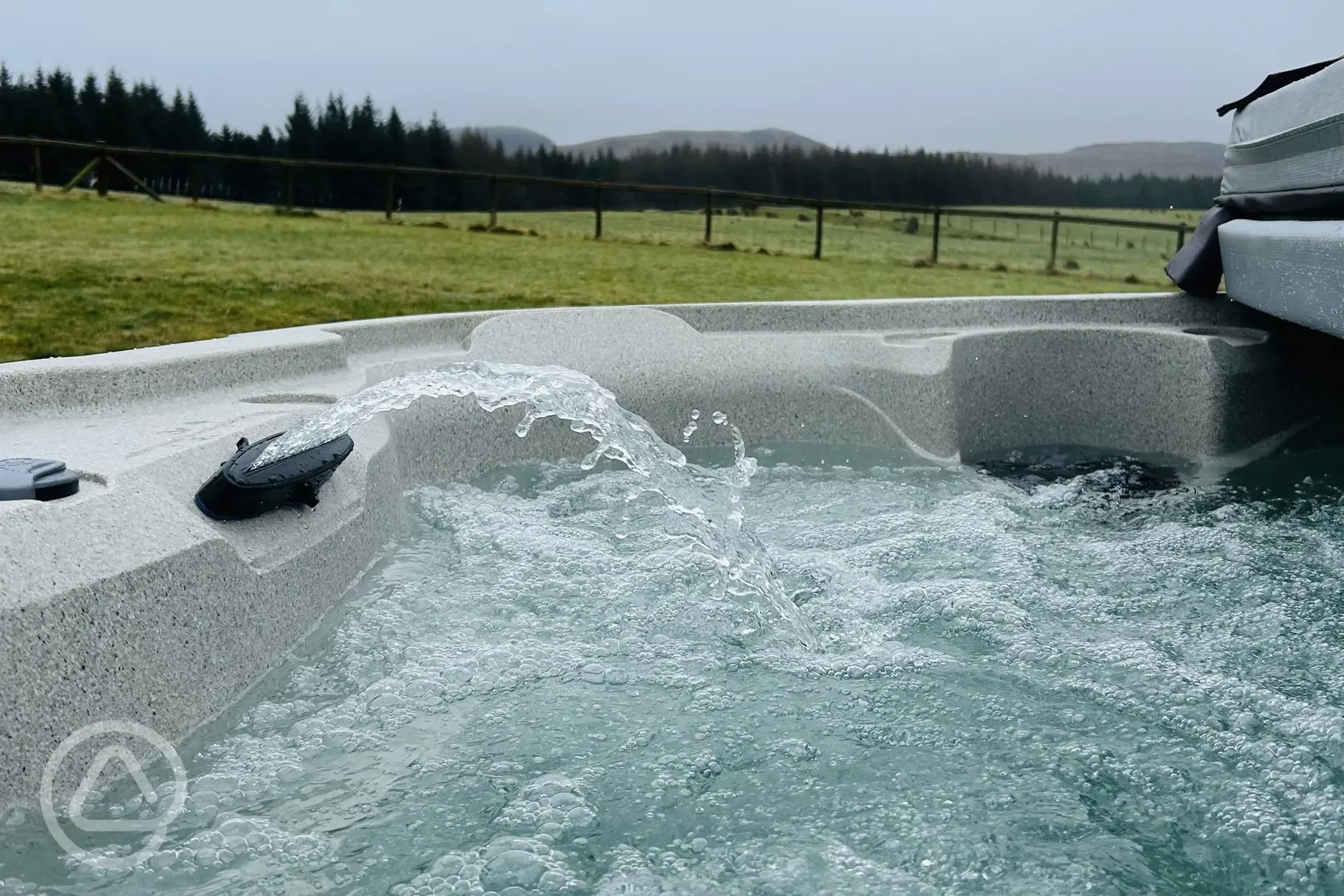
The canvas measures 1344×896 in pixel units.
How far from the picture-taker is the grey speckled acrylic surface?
4.88 feet

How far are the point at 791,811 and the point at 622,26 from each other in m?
12.0

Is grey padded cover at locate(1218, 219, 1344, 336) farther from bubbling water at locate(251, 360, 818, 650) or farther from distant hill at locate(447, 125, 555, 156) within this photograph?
distant hill at locate(447, 125, 555, 156)

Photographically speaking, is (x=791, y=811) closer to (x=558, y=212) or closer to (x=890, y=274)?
(x=890, y=274)

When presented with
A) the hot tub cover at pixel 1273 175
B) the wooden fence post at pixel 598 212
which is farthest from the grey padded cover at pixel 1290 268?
the wooden fence post at pixel 598 212

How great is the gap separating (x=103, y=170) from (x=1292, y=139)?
10947mm

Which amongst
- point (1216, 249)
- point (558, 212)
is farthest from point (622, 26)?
point (1216, 249)

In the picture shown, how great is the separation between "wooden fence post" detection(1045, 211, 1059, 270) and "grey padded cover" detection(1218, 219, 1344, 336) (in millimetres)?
7714

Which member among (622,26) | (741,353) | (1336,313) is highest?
(622,26)

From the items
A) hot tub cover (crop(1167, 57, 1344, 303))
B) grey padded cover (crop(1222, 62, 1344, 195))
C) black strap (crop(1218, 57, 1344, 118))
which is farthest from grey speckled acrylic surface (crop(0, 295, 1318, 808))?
black strap (crop(1218, 57, 1344, 118))

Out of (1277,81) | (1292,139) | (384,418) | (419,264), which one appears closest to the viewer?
(384,418)

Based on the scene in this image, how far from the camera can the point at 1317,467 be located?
12.2ft

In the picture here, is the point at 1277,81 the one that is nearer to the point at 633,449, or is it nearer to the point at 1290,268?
the point at 1290,268

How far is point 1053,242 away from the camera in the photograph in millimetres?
11297

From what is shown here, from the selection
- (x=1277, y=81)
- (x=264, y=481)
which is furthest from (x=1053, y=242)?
(x=264, y=481)
